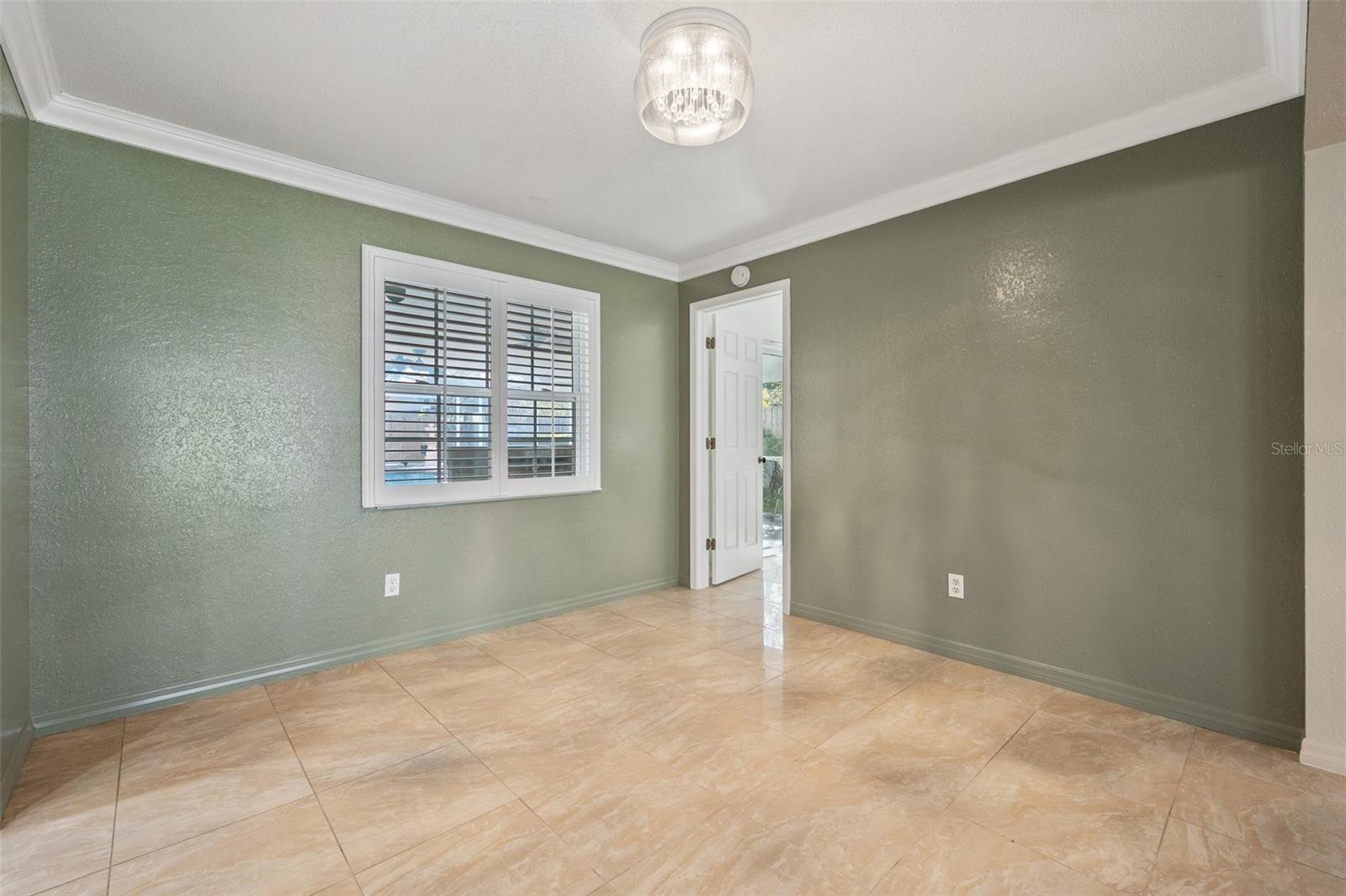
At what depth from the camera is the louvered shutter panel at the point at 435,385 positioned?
3.19 meters

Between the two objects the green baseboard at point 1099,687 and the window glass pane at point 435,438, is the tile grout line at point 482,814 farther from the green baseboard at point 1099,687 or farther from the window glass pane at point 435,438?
the green baseboard at point 1099,687

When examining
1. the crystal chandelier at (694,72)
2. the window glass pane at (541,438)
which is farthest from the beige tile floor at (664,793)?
the crystal chandelier at (694,72)

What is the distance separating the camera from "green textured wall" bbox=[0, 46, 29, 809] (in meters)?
1.93

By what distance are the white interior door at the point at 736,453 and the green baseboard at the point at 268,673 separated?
4.21 feet

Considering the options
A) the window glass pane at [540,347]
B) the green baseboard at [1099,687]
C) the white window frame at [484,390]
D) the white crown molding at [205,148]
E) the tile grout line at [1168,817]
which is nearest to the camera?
the tile grout line at [1168,817]

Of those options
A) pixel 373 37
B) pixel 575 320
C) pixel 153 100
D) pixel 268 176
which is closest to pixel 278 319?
pixel 268 176

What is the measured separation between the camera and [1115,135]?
255cm

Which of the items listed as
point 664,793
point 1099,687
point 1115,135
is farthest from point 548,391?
point 1099,687

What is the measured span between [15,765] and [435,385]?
7.01 feet

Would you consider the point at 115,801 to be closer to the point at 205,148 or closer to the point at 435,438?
the point at 435,438

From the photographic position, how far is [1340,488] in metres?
2.02

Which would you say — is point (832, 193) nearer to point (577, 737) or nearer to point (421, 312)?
point (421, 312)

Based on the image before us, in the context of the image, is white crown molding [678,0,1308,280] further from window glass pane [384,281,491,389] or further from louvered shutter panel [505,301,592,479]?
window glass pane [384,281,491,389]

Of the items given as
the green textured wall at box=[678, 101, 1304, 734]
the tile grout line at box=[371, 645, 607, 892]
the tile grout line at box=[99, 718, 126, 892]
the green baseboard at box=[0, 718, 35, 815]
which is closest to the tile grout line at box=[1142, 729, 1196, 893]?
the green textured wall at box=[678, 101, 1304, 734]
